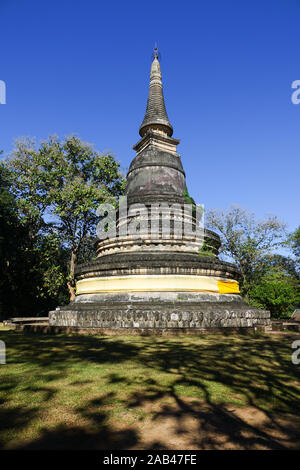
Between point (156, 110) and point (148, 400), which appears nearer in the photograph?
point (148, 400)

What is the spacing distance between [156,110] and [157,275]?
51.4 feet

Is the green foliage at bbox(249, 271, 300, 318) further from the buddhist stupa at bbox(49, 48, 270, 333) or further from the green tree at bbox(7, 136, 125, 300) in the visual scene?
the green tree at bbox(7, 136, 125, 300)

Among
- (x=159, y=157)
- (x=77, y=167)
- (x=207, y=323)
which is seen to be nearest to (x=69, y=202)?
(x=77, y=167)

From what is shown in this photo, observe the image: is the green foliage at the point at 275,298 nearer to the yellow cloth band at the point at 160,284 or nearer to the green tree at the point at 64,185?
the yellow cloth band at the point at 160,284

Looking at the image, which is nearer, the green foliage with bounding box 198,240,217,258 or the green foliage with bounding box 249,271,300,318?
the green foliage with bounding box 198,240,217,258

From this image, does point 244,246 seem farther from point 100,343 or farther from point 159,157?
point 100,343

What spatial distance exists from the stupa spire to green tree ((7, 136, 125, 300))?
6012 mm

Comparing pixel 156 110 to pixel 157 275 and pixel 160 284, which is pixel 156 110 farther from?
pixel 160 284

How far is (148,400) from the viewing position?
3.49 m

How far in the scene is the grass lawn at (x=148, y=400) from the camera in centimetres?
260

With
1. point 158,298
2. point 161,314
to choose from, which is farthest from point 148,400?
point 158,298

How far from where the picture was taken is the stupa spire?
21.6 m

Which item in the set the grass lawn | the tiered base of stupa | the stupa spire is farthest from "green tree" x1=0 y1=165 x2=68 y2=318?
the grass lawn

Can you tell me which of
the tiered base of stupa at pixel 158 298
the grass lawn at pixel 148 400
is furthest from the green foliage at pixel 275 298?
the grass lawn at pixel 148 400
